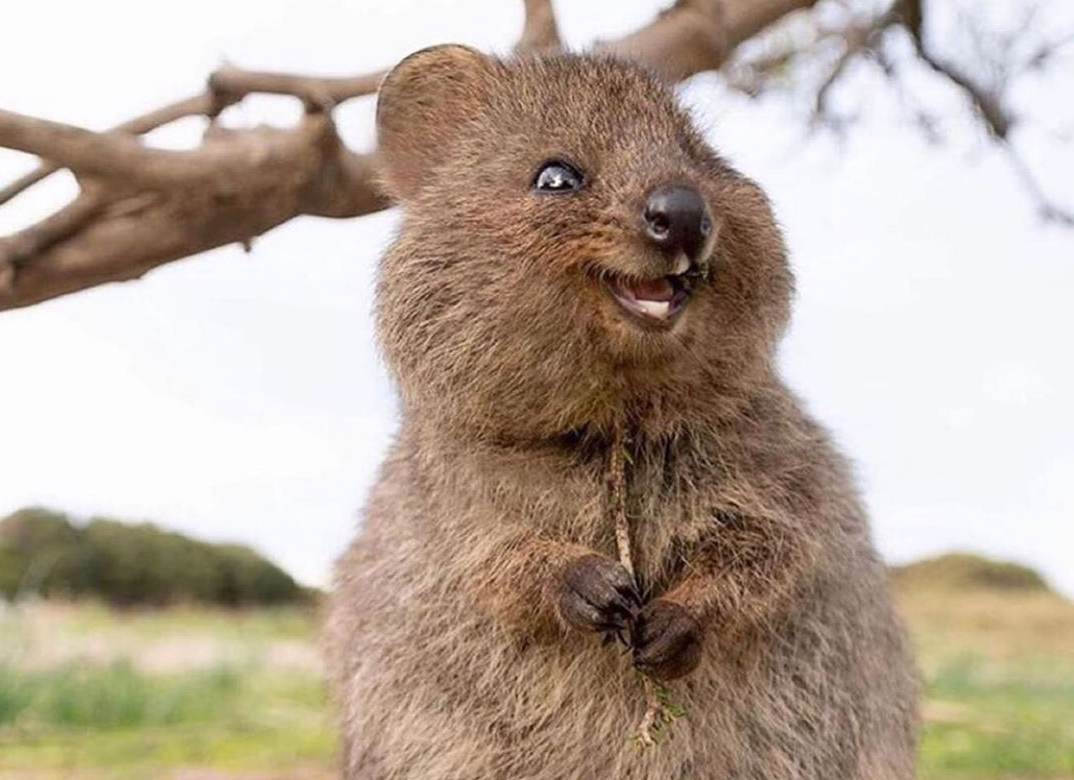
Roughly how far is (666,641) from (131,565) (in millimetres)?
7975

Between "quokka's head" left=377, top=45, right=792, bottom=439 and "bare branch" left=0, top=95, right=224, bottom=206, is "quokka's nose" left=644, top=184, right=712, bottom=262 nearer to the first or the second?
"quokka's head" left=377, top=45, right=792, bottom=439

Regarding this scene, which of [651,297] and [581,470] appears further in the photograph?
[581,470]

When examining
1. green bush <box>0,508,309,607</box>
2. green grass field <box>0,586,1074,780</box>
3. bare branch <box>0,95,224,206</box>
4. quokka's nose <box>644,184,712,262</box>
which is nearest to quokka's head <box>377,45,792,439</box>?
quokka's nose <box>644,184,712,262</box>

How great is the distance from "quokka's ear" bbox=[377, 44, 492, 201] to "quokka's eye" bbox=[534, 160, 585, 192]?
0.43m

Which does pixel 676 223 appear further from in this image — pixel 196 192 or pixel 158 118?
pixel 158 118

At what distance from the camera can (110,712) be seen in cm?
764

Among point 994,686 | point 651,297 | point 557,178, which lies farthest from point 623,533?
point 994,686

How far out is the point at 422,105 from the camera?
11.6 feet

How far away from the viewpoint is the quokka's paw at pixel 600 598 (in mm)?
3064

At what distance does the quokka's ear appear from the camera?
3502mm

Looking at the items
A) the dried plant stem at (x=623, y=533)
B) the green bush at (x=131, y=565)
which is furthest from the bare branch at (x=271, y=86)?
the green bush at (x=131, y=565)

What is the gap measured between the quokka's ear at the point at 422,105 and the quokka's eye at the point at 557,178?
431 mm

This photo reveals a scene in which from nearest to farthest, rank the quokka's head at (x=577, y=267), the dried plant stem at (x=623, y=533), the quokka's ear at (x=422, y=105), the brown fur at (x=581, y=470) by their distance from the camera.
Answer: the quokka's head at (x=577, y=267) < the brown fur at (x=581, y=470) < the dried plant stem at (x=623, y=533) < the quokka's ear at (x=422, y=105)

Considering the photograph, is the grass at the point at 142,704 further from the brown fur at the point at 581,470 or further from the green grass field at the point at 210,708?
the brown fur at the point at 581,470
